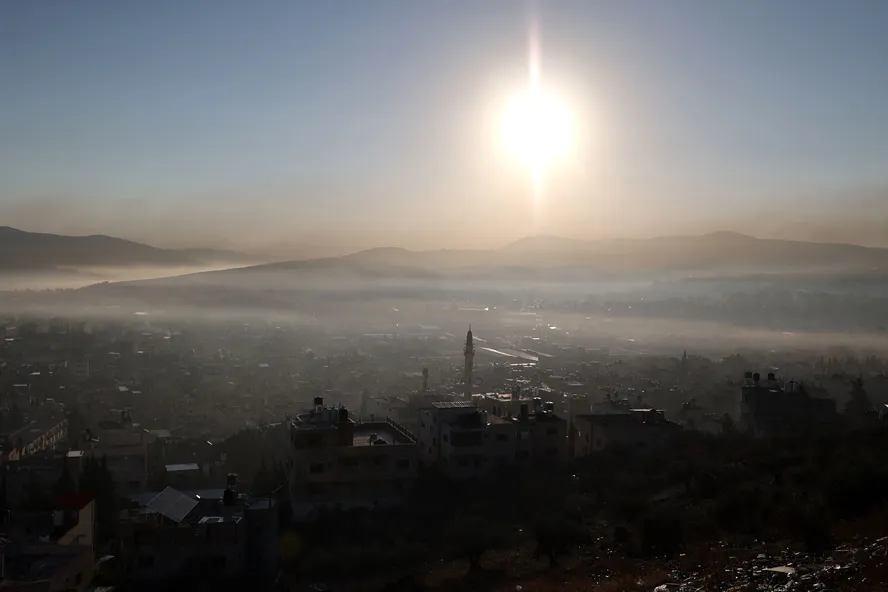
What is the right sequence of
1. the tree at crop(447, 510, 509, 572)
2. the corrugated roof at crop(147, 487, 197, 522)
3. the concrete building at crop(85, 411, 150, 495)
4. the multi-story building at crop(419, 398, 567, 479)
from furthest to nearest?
the concrete building at crop(85, 411, 150, 495), the multi-story building at crop(419, 398, 567, 479), the corrugated roof at crop(147, 487, 197, 522), the tree at crop(447, 510, 509, 572)

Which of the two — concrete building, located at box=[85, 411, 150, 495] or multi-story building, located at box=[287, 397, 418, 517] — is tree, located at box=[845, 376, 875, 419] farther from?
concrete building, located at box=[85, 411, 150, 495]

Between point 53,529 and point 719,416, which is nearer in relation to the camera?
point 53,529

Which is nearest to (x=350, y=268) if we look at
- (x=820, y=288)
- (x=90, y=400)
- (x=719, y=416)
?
(x=820, y=288)

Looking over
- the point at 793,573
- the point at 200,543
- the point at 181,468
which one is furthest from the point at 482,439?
the point at 181,468

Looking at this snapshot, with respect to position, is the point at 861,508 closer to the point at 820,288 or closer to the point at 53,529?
the point at 53,529

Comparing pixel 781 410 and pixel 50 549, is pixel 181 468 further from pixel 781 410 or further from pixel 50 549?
pixel 781 410

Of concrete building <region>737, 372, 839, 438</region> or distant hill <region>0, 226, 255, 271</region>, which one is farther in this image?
distant hill <region>0, 226, 255, 271</region>

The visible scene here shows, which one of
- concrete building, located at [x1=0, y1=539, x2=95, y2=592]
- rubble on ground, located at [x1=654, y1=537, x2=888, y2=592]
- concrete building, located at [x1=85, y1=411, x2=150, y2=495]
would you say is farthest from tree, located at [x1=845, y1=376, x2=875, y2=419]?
concrete building, located at [x1=0, y1=539, x2=95, y2=592]
